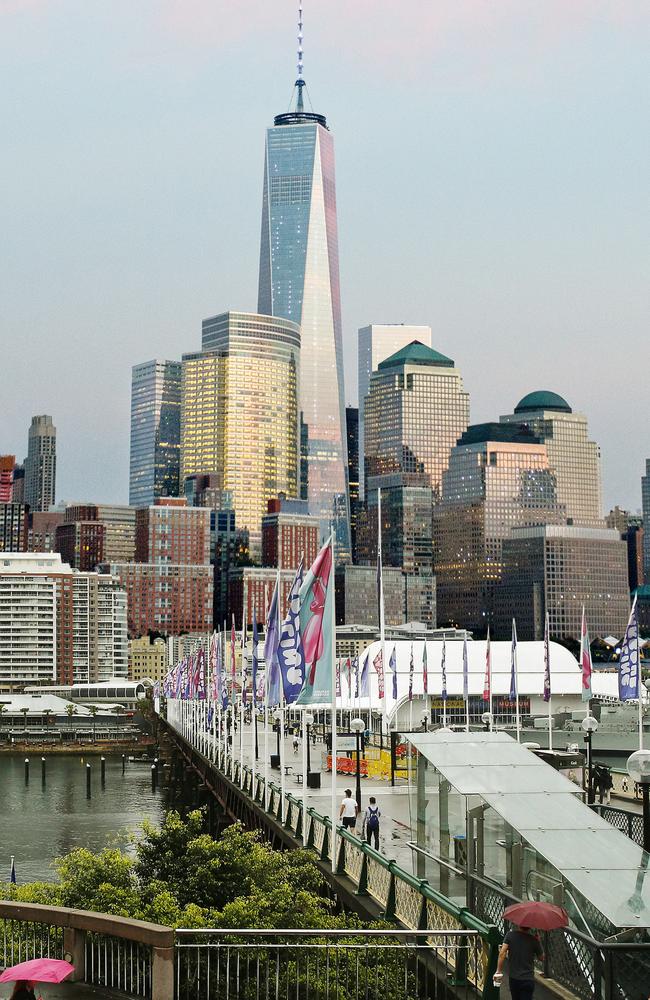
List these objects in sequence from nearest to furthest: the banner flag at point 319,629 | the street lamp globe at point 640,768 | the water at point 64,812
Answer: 1. the street lamp globe at point 640,768
2. the banner flag at point 319,629
3. the water at point 64,812

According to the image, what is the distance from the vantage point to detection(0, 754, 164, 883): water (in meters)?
82.1

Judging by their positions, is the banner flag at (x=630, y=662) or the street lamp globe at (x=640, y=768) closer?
the street lamp globe at (x=640, y=768)

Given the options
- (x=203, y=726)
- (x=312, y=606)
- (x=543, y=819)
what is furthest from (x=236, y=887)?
(x=203, y=726)

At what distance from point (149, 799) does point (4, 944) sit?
9631 cm

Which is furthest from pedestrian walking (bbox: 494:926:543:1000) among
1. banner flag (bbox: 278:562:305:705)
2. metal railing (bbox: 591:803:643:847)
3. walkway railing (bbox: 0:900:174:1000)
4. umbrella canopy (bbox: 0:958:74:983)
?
banner flag (bbox: 278:562:305:705)

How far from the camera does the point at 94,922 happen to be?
63.8ft

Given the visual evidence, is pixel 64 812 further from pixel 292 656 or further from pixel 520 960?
pixel 520 960

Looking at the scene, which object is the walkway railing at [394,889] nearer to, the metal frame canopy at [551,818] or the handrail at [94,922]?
the metal frame canopy at [551,818]

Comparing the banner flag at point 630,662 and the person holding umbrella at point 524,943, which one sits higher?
the banner flag at point 630,662

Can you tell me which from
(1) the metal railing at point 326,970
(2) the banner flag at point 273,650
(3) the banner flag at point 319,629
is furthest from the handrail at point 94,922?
(2) the banner flag at point 273,650

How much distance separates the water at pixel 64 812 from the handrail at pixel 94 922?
42.5 metres

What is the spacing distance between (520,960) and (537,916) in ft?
1.91

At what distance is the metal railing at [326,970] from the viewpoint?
18.5 meters

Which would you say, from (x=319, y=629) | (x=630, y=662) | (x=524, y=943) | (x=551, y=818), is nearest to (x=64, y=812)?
(x=630, y=662)
